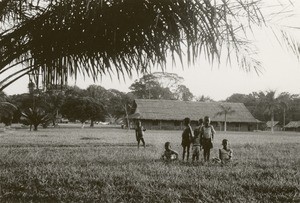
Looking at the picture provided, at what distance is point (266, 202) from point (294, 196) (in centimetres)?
55

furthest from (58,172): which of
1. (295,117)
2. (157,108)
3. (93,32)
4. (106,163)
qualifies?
(295,117)

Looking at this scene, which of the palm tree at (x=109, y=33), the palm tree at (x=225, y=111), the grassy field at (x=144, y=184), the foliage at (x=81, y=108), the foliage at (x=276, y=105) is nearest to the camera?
the palm tree at (x=109, y=33)

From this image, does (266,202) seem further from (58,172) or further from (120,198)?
(58,172)

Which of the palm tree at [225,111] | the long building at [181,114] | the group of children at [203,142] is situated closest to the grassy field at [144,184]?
the group of children at [203,142]

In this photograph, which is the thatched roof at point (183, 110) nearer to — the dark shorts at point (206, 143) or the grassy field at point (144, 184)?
the dark shorts at point (206, 143)

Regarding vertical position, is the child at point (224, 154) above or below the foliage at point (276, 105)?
below

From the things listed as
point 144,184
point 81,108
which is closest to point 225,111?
point 81,108

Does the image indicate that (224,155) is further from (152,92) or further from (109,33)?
(152,92)

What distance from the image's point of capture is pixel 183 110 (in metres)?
53.3

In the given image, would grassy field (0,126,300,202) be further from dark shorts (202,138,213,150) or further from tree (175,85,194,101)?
tree (175,85,194,101)

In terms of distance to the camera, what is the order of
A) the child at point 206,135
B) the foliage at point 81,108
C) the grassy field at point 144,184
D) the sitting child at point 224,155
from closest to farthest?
the grassy field at point 144,184 → the sitting child at point 224,155 → the child at point 206,135 → the foliage at point 81,108

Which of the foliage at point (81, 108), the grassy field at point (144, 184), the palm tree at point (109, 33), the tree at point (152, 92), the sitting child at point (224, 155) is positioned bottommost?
the grassy field at point (144, 184)

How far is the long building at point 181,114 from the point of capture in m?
51.0

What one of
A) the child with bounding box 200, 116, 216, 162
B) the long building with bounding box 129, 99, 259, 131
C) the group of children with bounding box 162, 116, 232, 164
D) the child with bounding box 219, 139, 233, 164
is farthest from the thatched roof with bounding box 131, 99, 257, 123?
the child with bounding box 219, 139, 233, 164
